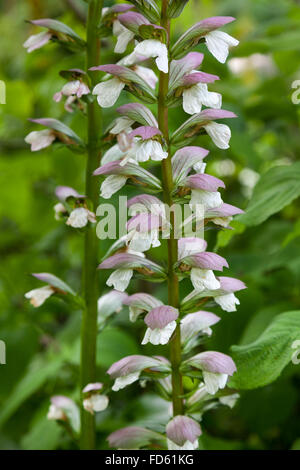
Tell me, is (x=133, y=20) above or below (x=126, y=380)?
above

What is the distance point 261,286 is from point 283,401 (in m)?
0.24

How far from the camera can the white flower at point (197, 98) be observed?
2.28ft

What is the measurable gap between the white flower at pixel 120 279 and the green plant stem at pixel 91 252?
0.41 ft

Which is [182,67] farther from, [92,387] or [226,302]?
[92,387]

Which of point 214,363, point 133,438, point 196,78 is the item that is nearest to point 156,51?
point 196,78

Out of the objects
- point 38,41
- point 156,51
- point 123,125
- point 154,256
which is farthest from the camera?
point 154,256

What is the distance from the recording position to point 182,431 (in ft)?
2.35

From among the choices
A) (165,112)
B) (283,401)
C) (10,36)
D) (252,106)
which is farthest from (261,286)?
(10,36)

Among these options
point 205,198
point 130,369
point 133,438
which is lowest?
point 133,438

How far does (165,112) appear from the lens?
0.74 meters

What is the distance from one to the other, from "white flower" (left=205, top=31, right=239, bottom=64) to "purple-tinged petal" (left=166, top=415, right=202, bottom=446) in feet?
1.47

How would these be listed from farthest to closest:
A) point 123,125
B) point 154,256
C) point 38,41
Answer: point 154,256 → point 38,41 → point 123,125

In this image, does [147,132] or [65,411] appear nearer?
[147,132]

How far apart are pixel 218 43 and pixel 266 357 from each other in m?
0.40
